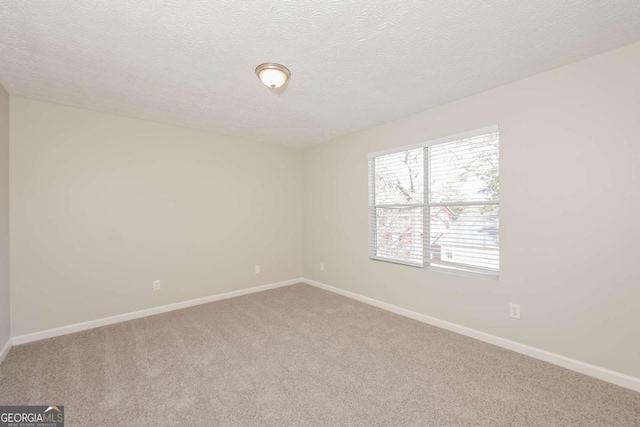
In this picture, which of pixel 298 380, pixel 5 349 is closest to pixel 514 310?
pixel 298 380

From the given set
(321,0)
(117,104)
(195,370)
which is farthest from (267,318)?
(321,0)

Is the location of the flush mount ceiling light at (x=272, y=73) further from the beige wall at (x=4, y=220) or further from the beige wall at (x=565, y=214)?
the beige wall at (x=4, y=220)

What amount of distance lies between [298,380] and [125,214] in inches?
112

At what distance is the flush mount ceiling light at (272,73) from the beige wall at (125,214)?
2.13 meters

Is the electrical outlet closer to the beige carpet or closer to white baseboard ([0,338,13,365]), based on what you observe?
the beige carpet

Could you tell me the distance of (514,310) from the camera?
256 centimetres

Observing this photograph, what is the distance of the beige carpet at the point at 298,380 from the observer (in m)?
1.76

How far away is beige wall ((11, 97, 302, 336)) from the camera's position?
9.34 feet

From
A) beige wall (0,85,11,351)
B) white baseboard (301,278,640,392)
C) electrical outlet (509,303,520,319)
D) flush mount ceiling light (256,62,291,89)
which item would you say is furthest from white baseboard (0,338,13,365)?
electrical outlet (509,303,520,319)

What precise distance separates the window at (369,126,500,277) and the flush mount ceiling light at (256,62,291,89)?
1842mm

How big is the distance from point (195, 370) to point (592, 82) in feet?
12.8

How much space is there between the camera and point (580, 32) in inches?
72.1

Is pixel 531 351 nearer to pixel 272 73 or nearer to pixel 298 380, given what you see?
pixel 298 380

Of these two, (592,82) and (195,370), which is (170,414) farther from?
(592,82)
